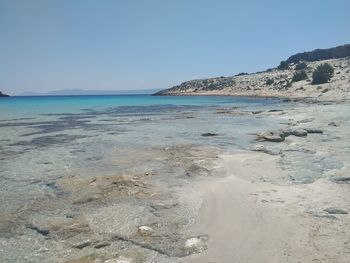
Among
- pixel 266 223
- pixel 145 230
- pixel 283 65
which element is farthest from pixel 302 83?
pixel 145 230

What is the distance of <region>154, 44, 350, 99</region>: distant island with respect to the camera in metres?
58.8

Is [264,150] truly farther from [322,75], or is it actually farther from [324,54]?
[324,54]

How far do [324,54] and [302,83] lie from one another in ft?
148

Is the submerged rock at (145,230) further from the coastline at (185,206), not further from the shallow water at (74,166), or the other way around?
the shallow water at (74,166)

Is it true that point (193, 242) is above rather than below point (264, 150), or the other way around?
below

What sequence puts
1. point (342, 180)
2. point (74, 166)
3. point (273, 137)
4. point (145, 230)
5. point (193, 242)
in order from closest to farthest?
point (193, 242), point (145, 230), point (342, 180), point (74, 166), point (273, 137)

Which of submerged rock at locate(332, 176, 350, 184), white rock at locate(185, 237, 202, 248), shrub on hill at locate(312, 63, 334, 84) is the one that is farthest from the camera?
shrub on hill at locate(312, 63, 334, 84)

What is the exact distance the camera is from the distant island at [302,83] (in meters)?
58.8

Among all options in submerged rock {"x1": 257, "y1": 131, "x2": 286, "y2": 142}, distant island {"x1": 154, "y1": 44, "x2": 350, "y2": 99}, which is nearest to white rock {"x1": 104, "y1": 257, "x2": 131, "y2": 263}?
submerged rock {"x1": 257, "y1": 131, "x2": 286, "y2": 142}

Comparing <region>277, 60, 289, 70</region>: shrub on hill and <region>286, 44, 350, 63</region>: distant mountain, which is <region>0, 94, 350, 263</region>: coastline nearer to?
<region>286, 44, 350, 63</region>: distant mountain

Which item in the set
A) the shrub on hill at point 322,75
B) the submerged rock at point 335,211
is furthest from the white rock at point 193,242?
the shrub on hill at point 322,75

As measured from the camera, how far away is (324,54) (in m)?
109

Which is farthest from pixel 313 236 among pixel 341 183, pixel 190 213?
pixel 341 183

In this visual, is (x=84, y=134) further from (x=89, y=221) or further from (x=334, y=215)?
(x=334, y=215)
